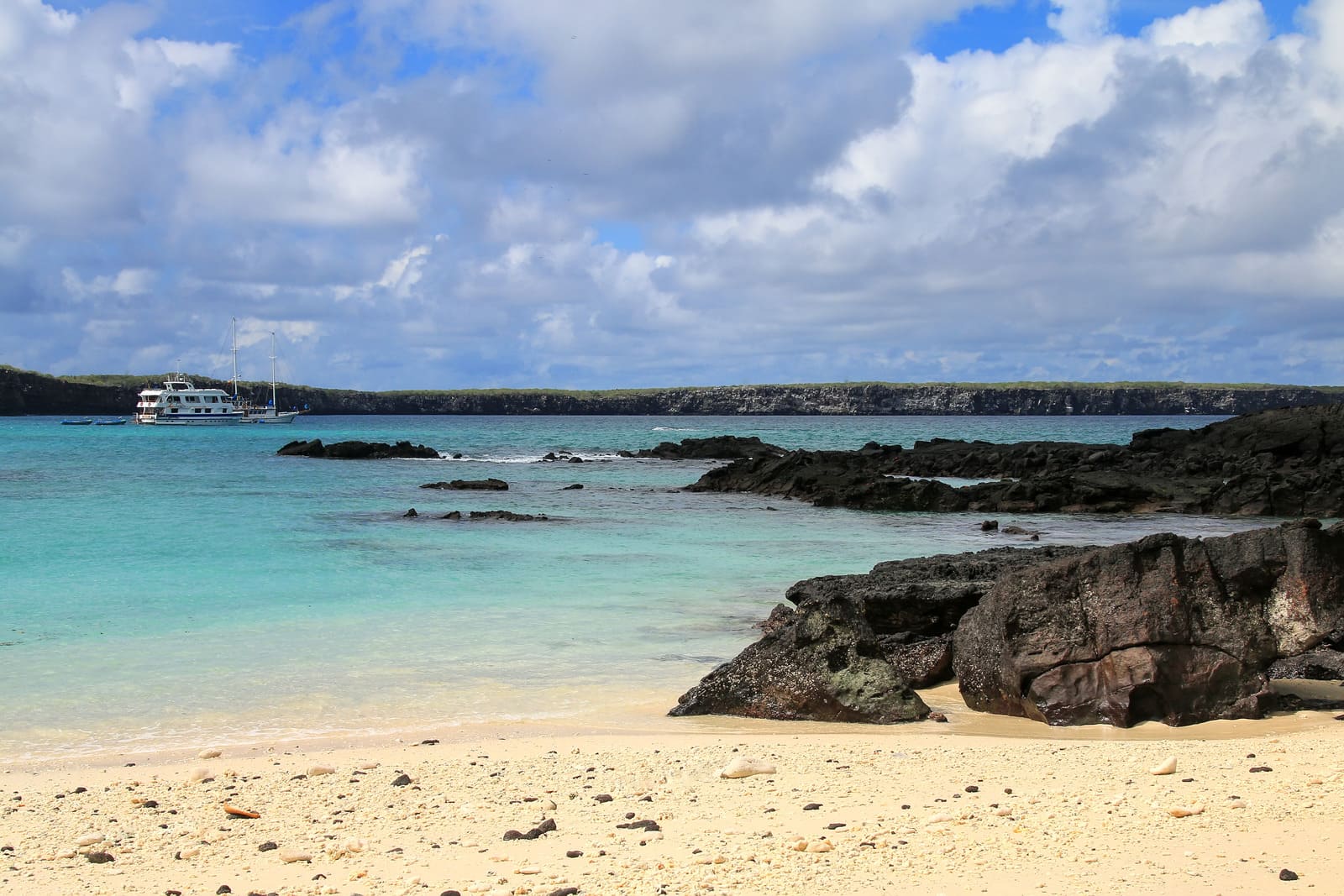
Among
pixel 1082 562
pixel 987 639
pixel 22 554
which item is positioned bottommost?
pixel 22 554

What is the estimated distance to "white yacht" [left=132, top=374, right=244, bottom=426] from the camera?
94812 mm

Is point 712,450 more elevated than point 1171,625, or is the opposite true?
point 1171,625

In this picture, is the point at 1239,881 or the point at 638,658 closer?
the point at 1239,881

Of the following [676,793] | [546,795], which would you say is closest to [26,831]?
[546,795]

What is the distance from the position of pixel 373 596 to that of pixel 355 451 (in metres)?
41.6

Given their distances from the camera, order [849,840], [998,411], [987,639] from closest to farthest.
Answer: [849,840], [987,639], [998,411]

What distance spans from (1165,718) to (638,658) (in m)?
4.98

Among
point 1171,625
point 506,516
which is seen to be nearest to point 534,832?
point 1171,625

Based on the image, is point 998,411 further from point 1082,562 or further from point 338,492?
point 1082,562

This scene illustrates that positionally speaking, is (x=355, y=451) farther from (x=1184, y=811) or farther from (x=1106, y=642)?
(x=1184, y=811)

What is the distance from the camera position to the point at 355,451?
2151 inches

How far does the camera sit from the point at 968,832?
5047 millimetres

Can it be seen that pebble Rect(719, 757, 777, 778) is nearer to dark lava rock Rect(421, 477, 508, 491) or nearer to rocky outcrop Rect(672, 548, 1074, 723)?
rocky outcrop Rect(672, 548, 1074, 723)

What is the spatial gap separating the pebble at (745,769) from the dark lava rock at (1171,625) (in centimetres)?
248
